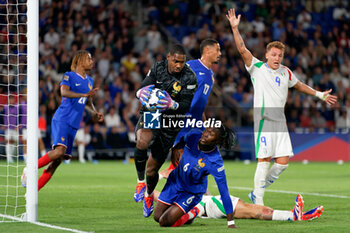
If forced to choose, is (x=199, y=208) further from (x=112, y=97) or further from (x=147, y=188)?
(x=112, y=97)

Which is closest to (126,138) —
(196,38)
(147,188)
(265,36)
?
(196,38)

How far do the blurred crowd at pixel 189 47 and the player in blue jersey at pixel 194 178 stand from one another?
1173cm

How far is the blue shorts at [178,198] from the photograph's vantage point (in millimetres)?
7988

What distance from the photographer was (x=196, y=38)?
25797 millimetres

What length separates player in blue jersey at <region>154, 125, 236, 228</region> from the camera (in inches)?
301

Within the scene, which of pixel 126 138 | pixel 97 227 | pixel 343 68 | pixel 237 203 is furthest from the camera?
pixel 343 68

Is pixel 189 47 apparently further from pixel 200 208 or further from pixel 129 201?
pixel 200 208

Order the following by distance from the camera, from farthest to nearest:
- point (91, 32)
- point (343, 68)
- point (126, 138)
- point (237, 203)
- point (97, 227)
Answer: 1. point (343, 68)
2. point (91, 32)
3. point (126, 138)
4. point (237, 203)
5. point (97, 227)

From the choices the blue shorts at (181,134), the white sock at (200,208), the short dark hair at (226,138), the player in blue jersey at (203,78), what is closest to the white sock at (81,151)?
the player in blue jersey at (203,78)

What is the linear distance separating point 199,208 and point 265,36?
1854 centimetres

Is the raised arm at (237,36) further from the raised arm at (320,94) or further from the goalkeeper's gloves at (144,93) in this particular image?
the goalkeeper's gloves at (144,93)

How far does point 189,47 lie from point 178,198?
693 inches

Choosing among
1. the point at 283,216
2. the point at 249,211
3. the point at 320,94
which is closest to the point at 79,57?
the point at 320,94

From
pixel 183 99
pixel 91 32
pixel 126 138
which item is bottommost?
pixel 126 138
